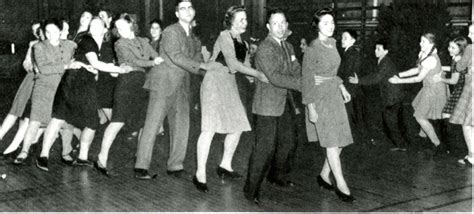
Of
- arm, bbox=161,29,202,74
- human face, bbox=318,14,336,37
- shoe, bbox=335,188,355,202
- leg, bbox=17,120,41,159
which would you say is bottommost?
shoe, bbox=335,188,355,202

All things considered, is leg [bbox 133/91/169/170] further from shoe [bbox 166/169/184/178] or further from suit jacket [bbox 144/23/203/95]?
shoe [bbox 166/169/184/178]

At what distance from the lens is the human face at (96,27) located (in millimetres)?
5977

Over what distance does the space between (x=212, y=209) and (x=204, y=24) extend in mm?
9887

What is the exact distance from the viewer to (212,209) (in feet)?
15.5

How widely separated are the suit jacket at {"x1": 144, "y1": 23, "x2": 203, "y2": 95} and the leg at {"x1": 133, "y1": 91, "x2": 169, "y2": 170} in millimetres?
103

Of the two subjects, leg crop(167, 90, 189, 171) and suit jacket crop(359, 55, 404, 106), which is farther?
suit jacket crop(359, 55, 404, 106)

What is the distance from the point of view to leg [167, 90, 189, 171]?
5941mm

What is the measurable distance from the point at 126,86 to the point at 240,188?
1438mm

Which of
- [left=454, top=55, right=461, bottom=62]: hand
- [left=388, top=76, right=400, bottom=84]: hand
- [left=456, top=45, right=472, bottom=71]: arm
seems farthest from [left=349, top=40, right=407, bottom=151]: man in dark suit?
[left=456, top=45, right=472, bottom=71]: arm

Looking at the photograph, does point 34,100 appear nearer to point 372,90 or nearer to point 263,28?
point 372,90

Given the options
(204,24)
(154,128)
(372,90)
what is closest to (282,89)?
(154,128)

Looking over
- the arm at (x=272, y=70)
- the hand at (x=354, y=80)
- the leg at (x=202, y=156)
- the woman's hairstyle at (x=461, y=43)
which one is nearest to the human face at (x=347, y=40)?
the hand at (x=354, y=80)

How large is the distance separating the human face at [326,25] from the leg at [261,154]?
0.73m

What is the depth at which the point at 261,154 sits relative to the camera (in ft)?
15.9
